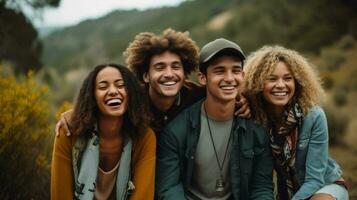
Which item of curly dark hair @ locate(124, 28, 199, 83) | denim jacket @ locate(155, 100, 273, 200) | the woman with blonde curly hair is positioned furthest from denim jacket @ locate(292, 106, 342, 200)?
curly dark hair @ locate(124, 28, 199, 83)

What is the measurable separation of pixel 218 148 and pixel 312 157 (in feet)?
2.61

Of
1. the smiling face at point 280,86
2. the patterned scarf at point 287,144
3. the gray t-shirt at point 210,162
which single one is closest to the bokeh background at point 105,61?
the gray t-shirt at point 210,162

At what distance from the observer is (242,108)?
4.12 m

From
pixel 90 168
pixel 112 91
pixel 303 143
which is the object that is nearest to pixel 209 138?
pixel 303 143

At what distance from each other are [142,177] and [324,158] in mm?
1557

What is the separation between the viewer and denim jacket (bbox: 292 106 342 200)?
3.92 meters

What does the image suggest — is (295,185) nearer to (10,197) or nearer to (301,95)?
(301,95)

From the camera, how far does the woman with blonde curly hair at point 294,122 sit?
13.0 ft

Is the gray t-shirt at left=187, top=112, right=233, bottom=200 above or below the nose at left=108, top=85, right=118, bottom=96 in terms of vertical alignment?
below

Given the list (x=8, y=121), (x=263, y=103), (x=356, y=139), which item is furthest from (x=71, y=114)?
(x=356, y=139)

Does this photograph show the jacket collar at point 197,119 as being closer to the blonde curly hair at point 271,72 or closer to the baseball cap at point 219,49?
the blonde curly hair at point 271,72

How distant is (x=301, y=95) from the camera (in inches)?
165

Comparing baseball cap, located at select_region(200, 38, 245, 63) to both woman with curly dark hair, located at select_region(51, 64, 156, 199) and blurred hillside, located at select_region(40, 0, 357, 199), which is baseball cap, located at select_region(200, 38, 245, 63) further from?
blurred hillside, located at select_region(40, 0, 357, 199)

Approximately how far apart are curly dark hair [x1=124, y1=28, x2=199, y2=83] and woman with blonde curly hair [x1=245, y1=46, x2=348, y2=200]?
66 cm
